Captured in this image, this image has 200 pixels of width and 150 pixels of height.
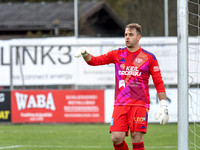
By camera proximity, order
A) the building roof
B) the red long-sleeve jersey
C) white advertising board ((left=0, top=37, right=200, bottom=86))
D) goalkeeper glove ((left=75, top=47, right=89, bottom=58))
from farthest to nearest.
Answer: the building roof → white advertising board ((left=0, top=37, right=200, bottom=86)) → the red long-sleeve jersey → goalkeeper glove ((left=75, top=47, right=89, bottom=58))

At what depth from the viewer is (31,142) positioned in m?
11.6

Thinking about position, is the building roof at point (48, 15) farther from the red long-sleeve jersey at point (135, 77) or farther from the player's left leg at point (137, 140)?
the player's left leg at point (137, 140)

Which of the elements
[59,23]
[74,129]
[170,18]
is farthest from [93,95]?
[170,18]

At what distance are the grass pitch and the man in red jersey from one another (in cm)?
323

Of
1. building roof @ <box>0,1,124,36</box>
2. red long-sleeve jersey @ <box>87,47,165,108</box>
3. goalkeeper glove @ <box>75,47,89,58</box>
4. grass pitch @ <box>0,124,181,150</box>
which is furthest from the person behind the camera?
building roof @ <box>0,1,124,36</box>

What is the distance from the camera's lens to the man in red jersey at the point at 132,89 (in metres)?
7.33

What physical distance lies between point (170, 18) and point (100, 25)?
16.6 feet

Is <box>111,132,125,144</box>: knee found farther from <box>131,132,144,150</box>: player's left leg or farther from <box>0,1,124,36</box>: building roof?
<box>0,1,124,36</box>: building roof

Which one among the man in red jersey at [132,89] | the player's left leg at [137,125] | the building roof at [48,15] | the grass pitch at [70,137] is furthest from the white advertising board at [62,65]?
the building roof at [48,15]

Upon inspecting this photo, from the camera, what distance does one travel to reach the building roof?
102 ft

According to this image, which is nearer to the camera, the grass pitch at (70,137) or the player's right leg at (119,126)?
the player's right leg at (119,126)

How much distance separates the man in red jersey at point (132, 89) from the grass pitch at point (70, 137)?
323cm

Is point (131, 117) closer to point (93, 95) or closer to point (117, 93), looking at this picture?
point (117, 93)

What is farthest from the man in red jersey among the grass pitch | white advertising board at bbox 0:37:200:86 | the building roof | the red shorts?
the building roof
